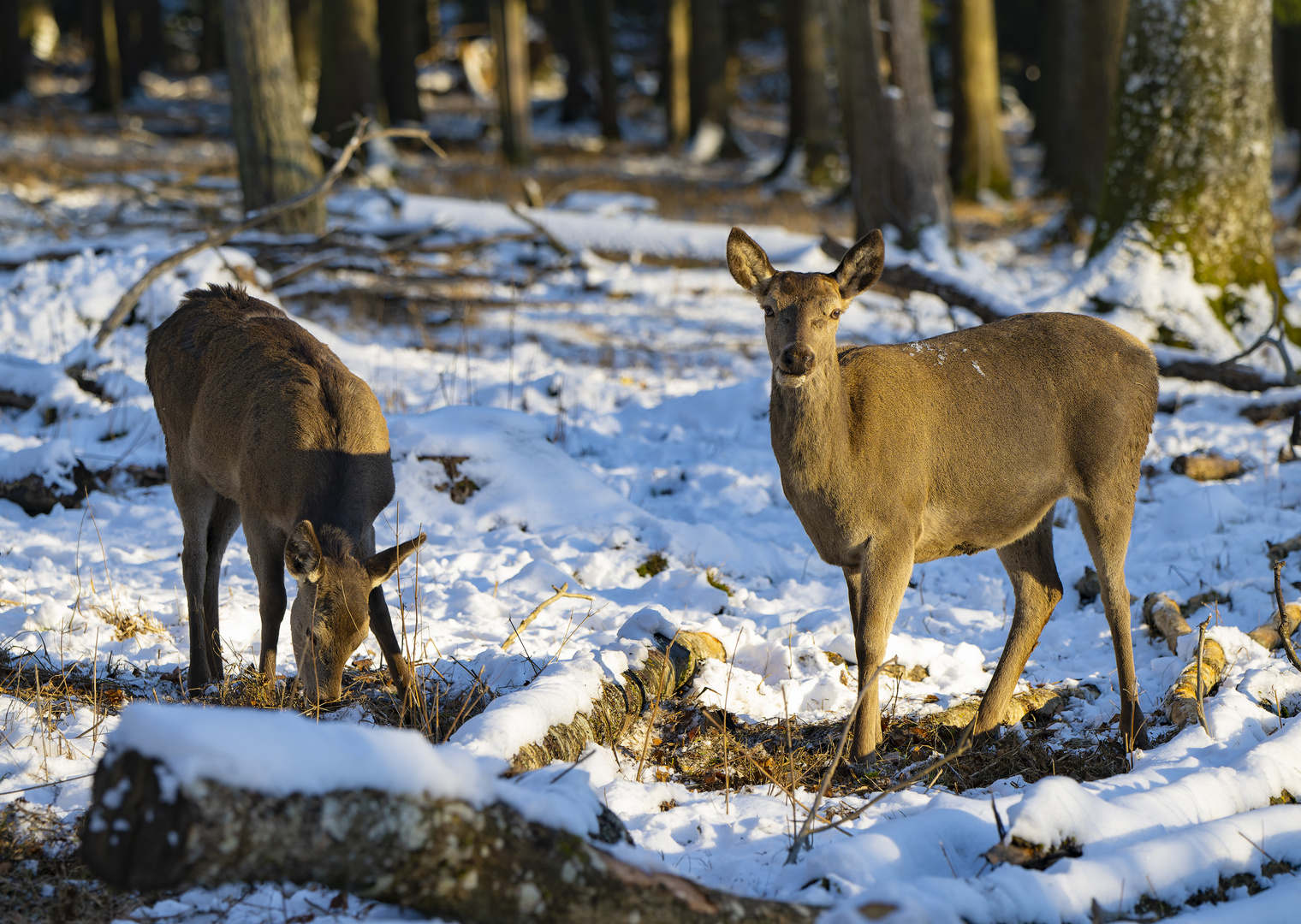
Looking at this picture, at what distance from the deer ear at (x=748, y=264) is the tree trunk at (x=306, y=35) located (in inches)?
1104

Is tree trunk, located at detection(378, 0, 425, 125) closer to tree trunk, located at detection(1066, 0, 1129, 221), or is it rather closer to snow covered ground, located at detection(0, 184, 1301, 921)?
snow covered ground, located at detection(0, 184, 1301, 921)

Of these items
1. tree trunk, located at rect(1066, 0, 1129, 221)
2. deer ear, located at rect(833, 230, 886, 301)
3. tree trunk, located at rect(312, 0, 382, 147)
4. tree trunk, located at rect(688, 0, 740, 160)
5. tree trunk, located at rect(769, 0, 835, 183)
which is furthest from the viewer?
tree trunk, located at rect(688, 0, 740, 160)

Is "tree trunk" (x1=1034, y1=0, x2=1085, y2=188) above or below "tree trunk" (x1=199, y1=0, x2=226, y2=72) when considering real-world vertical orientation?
below

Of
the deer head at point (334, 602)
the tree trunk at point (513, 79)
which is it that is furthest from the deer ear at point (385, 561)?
the tree trunk at point (513, 79)

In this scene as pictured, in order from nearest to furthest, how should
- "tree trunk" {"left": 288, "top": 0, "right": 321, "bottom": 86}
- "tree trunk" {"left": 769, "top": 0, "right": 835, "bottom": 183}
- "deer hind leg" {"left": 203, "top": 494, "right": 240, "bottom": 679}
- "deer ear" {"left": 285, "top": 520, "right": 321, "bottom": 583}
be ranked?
1. "deer ear" {"left": 285, "top": 520, "right": 321, "bottom": 583}
2. "deer hind leg" {"left": 203, "top": 494, "right": 240, "bottom": 679}
3. "tree trunk" {"left": 769, "top": 0, "right": 835, "bottom": 183}
4. "tree trunk" {"left": 288, "top": 0, "right": 321, "bottom": 86}

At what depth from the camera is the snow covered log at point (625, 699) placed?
382 centimetres

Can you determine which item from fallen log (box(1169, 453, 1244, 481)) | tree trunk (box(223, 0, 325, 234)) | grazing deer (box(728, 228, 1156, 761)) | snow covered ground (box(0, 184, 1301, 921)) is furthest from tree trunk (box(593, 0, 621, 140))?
grazing deer (box(728, 228, 1156, 761))

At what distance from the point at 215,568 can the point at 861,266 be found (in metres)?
3.43

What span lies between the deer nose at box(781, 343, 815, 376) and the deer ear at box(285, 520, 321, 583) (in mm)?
1929

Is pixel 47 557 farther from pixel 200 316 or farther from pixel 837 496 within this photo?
pixel 837 496

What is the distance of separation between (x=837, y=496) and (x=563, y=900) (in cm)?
223

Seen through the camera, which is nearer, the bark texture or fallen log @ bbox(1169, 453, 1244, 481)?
the bark texture

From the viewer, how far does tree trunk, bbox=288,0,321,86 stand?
2945 centimetres

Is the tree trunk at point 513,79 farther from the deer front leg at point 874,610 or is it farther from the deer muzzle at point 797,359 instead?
the deer front leg at point 874,610
